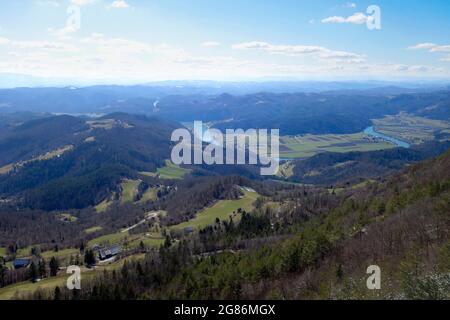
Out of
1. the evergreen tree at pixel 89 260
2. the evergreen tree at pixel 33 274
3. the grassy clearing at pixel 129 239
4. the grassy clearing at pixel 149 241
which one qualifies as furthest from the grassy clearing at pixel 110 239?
the evergreen tree at pixel 33 274

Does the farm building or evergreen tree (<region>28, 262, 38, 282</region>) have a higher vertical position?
evergreen tree (<region>28, 262, 38, 282</region>)

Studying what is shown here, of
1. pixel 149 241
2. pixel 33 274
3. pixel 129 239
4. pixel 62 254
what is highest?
pixel 33 274

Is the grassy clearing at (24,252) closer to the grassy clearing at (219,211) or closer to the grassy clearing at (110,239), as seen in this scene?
the grassy clearing at (110,239)

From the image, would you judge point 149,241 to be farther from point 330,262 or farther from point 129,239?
point 330,262

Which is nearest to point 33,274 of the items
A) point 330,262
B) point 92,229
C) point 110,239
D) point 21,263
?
point 21,263

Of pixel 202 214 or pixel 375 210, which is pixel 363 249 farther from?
pixel 202 214

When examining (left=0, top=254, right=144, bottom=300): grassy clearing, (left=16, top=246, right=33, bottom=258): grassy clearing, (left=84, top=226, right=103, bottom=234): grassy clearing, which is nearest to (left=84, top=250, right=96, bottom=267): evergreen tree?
(left=0, top=254, right=144, bottom=300): grassy clearing

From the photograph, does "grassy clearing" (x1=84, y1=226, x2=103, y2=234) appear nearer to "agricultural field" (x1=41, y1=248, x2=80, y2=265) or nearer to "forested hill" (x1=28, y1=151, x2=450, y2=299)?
"agricultural field" (x1=41, y1=248, x2=80, y2=265)
